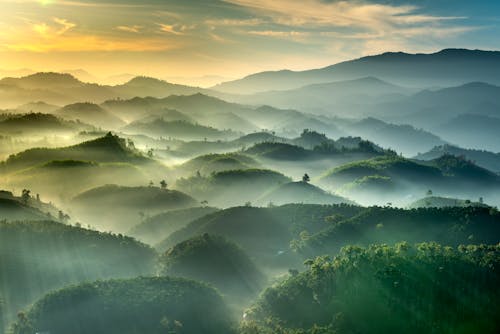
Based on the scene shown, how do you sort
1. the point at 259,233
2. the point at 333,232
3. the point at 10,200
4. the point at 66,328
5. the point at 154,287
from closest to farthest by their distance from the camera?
the point at 66,328
the point at 154,287
the point at 333,232
the point at 259,233
the point at 10,200

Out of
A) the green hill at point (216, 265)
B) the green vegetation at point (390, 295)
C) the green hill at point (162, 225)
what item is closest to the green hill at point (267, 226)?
the green hill at point (216, 265)

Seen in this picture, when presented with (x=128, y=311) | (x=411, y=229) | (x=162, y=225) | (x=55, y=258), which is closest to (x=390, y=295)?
(x=411, y=229)

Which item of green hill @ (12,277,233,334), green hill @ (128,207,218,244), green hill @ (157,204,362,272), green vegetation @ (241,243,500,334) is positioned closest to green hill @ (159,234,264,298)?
green hill @ (157,204,362,272)

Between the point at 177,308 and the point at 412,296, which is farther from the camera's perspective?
the point at 177,308

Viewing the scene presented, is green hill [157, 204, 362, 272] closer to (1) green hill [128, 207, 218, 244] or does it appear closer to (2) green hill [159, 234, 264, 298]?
(2) green hill [159, 234, 264, 298]

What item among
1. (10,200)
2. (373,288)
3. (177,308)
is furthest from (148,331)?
(10,200)

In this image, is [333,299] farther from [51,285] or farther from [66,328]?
[51,285]
